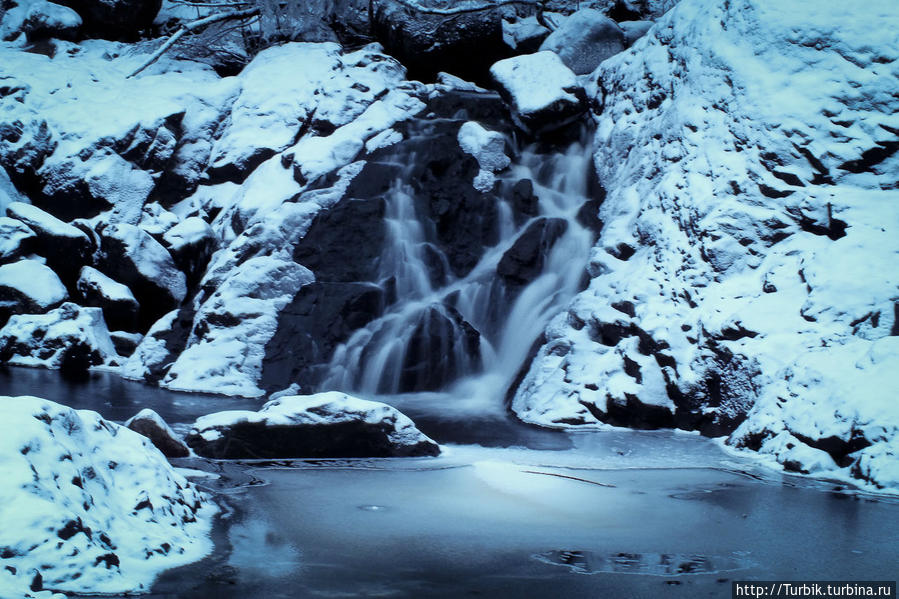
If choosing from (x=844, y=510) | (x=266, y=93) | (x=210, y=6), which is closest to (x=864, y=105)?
(x=844, y=510)

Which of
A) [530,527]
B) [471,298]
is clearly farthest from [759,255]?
[530,527]

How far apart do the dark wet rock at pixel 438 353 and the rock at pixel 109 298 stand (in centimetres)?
474

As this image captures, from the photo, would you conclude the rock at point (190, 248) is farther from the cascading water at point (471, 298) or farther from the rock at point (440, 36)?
the rock at point (440, 36)

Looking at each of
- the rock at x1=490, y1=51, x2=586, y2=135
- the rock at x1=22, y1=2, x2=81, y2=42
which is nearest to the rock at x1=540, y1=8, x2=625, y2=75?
the rock at x1=490, y1=51, x2=586, y2=135

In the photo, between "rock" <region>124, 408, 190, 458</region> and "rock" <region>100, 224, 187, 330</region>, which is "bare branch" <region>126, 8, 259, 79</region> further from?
"rock" <region>124, 408, 190, 458</region>

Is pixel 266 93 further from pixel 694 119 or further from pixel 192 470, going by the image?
pixel 192 470

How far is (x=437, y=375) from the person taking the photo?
29.3 ft

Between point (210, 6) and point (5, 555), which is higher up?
point (210, 6)

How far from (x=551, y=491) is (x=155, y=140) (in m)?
10.9

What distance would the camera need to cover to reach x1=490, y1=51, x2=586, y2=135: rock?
1158 cm

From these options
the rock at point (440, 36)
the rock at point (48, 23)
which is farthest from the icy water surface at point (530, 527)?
the rock at point (48, 23)

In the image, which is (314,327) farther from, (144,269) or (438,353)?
(144,269)

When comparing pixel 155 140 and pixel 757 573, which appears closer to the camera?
pixel 757 573

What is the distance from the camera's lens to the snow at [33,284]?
11.1 meters
